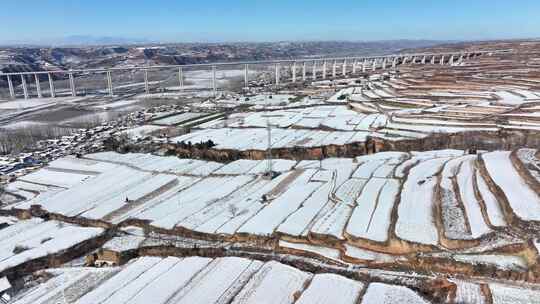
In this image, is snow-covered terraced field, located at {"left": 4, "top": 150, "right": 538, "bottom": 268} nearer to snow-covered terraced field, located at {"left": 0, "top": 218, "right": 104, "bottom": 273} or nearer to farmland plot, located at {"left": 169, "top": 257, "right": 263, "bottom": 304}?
snow-covered terraced field, located at {"left": 0, "top": 218, "right": 104, "bottom": 273}

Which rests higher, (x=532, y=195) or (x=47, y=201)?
(x=532, y=195)

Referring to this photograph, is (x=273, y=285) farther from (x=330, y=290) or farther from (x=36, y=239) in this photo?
(x=36, y=239)

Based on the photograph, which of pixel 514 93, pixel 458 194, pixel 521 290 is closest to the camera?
pixel 521 290

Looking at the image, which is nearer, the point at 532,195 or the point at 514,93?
the point at 532,195

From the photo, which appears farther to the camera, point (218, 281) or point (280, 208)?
point (280, 208)

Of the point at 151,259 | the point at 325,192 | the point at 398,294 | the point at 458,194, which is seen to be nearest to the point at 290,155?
the point at 325,192

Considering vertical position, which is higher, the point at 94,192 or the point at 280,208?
the point at 280,208

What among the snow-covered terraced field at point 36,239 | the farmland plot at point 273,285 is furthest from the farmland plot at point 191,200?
the farmland plot at point 273,285

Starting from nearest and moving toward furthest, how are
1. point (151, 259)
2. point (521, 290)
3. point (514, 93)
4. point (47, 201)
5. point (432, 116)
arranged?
point (521, 290)
point (151, 259)
point (47, 201)
point (432, 116)
point (514, 93)

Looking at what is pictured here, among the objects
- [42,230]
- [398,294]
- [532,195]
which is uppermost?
[532,195]

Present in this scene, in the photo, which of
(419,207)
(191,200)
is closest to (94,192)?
(191,200)

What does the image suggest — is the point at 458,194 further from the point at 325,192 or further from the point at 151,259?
the point at 151,259
